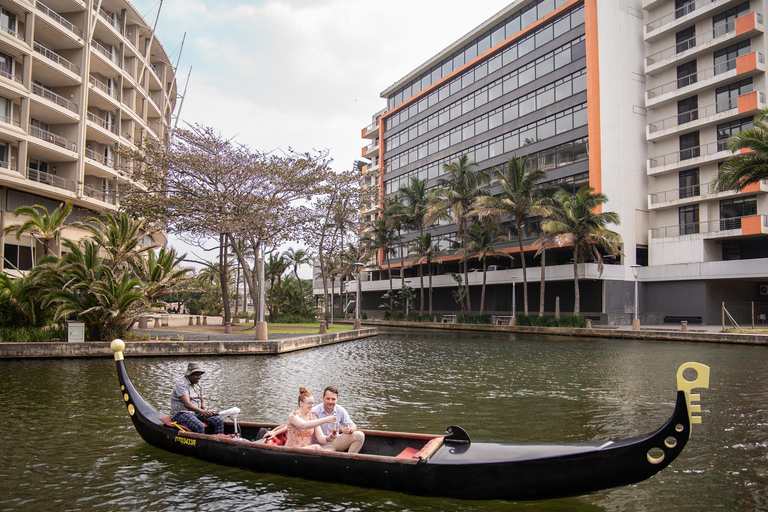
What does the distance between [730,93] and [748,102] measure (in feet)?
10.2

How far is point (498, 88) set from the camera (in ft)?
190

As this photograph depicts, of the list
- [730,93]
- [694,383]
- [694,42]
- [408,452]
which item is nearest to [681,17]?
[694,42]

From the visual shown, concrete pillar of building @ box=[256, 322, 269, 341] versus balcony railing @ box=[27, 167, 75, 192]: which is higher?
balcony railing @ box=[27, 167, 75, 192]

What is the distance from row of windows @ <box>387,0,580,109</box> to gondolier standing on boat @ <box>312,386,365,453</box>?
51915mm

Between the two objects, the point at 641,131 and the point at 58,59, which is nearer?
the point at 58,59

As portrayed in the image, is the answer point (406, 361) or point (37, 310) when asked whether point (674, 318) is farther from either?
point (37, 310)

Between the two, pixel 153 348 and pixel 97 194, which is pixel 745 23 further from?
pixel 97 194

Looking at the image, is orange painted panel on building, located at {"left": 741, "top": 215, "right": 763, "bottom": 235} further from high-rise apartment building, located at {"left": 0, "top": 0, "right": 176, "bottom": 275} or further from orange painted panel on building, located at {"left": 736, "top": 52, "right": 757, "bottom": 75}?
high-rise apartment building, located at {"left": 0, "top": 0, "right": 176, "bottom": 275}

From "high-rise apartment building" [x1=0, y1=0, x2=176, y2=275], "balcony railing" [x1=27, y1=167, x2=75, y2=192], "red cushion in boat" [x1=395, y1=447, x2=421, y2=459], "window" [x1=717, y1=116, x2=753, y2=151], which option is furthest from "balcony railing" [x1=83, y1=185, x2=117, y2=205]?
"window" [x1=717, y1=116, x2=753, y2=151]

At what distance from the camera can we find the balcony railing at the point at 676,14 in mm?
45000

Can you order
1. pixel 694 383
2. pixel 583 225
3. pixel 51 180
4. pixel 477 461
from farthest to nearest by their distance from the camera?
pixel 583 225
pixel 51 180
pixel 477 461
pixel 694 383

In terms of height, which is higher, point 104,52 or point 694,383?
point 104,52

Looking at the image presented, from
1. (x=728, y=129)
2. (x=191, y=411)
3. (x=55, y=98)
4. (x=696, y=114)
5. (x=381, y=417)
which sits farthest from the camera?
(x=696, y=114)

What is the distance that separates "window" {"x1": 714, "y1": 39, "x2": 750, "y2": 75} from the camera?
42094 mm
